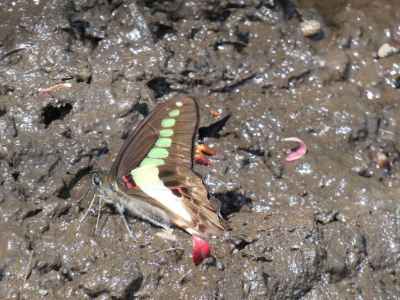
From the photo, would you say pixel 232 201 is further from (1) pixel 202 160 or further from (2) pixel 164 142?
(2) pixel 164 142

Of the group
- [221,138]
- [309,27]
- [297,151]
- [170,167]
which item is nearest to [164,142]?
[170,167]

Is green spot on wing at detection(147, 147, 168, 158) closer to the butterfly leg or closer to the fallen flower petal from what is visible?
the butterfly leg

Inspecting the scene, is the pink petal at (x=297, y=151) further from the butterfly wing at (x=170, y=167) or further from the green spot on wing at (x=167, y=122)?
the green spot on wing at (x=167, y=122)

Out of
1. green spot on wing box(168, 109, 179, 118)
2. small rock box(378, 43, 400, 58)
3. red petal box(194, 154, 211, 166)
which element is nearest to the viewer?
green spot on wing box(168, 109, 179, 118)

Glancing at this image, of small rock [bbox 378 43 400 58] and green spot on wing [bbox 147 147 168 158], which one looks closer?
green spot on wing [bbox 147 147 168 158]

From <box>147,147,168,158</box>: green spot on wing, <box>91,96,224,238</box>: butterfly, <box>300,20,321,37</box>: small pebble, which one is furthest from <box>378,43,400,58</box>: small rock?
<box>147,147,168,158</box>: green spot on wing

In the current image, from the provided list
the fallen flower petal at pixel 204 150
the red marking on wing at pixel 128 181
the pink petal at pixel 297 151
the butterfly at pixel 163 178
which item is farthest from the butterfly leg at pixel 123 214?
the pink petal at pixel 297 151

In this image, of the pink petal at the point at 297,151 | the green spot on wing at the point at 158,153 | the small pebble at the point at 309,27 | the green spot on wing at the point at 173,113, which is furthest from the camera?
the small pebble at the point at 309,27
